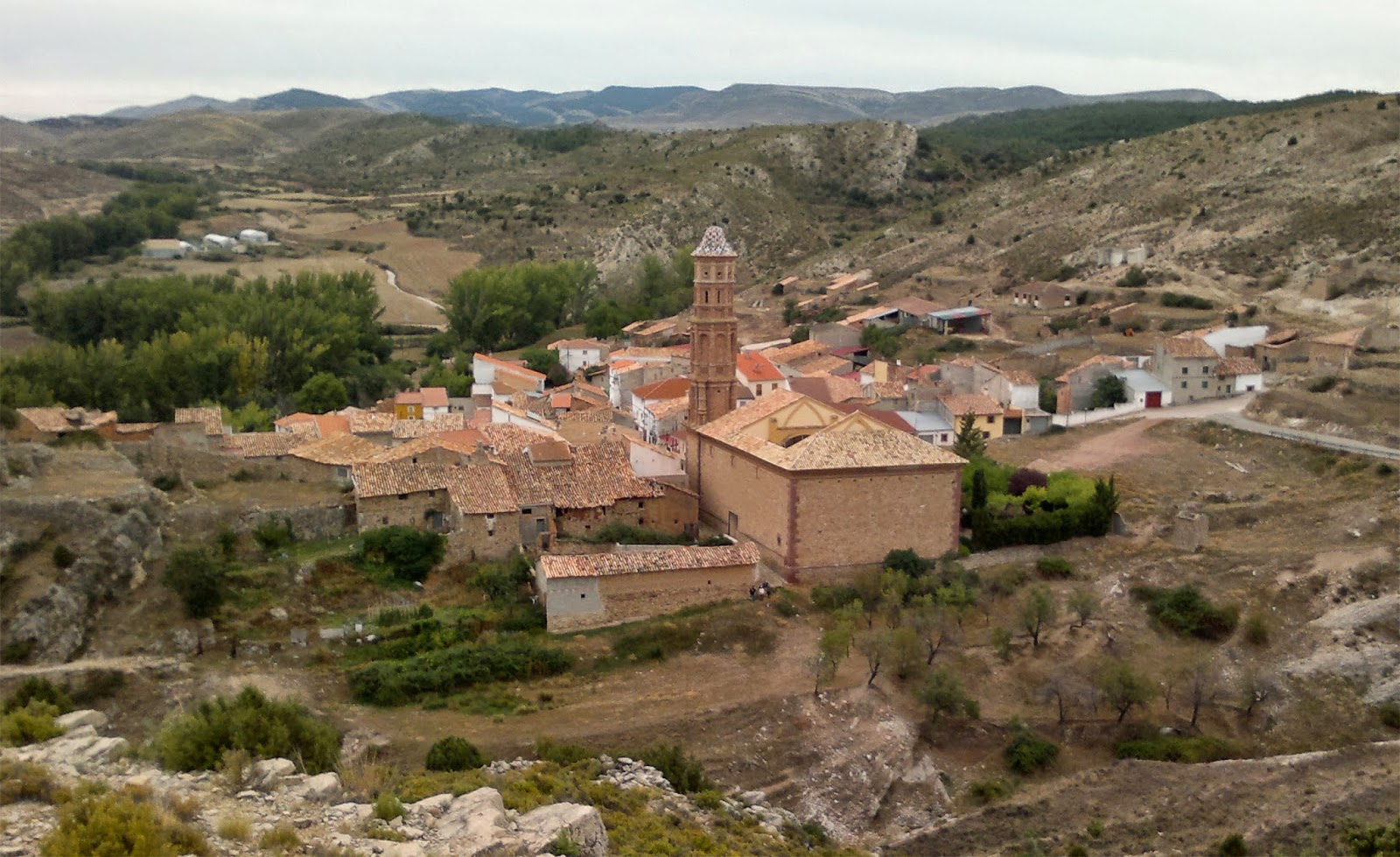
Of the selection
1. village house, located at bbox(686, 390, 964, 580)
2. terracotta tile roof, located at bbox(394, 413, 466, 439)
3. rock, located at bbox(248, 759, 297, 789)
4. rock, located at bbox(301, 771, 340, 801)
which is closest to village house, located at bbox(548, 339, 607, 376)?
terracotta tile roof, located at bbox(394, 413, 466, 439)

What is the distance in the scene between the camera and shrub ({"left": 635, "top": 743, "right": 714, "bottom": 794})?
18.5 metres

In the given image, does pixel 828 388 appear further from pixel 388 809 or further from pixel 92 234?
pixel 92 234

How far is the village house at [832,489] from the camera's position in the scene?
25969 millimetres

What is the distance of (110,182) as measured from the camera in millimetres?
99000

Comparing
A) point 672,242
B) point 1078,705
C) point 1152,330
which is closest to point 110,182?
point 672,242

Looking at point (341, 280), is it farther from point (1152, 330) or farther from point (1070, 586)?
point (1070, 586)

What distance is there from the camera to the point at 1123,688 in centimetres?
2147

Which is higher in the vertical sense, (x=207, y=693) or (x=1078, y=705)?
(x=207, y=693)

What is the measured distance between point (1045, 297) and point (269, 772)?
47716mm

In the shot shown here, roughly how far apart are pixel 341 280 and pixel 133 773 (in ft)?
159

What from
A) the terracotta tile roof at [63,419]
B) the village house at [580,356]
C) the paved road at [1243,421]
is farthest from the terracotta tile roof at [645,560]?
the village house at [580,356]

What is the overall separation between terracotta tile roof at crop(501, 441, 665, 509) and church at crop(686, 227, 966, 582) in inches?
76.3

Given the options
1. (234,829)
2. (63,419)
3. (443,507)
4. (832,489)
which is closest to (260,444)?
(63,419)

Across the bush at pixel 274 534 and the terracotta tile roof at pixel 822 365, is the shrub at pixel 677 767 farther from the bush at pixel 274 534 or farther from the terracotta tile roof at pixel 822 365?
the terracotta tile roof at pixel 822 365
